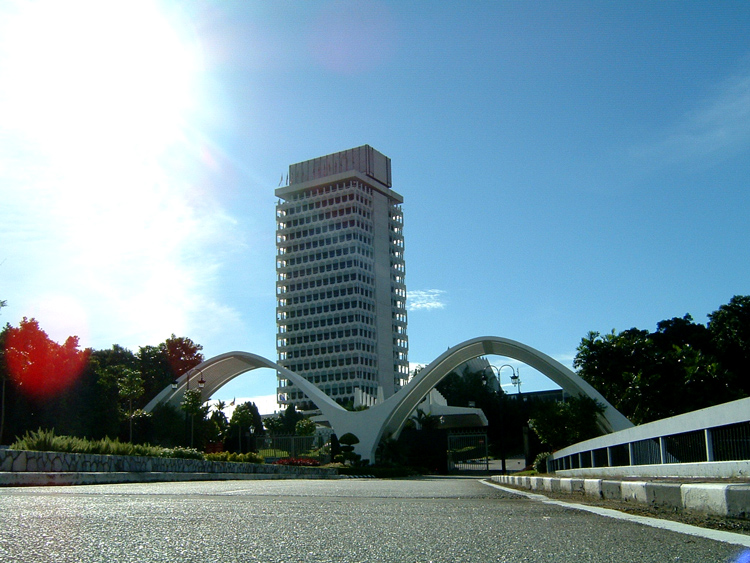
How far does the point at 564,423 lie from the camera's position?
3872 cm

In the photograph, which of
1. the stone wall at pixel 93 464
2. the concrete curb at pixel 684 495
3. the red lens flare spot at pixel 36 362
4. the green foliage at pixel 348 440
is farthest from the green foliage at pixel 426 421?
the concrete curb at pixel 684 495

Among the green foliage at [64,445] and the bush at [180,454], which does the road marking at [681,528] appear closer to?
the green foliage at [64,445]

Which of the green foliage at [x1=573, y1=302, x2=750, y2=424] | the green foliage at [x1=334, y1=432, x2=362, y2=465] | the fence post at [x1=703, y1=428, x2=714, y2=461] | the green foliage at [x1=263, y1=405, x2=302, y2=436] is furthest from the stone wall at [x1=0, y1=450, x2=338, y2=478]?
the green foliage at [x1=263, y1=405, x2=302, y2=436]

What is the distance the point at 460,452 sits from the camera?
56.5 metres

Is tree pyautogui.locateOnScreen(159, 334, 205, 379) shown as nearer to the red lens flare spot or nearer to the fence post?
the red lens flare spot

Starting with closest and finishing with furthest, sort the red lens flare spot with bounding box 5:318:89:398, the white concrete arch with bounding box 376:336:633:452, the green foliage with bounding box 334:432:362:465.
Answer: the red lens flare spot with bounding box 5:318:89:398 < the white concrete arch with bounding box 376:336:633:452 < the green foliage with bounding box 334:432:362:465

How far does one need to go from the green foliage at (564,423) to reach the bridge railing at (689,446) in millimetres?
21597

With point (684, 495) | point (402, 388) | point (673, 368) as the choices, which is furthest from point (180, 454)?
point (402, 388)

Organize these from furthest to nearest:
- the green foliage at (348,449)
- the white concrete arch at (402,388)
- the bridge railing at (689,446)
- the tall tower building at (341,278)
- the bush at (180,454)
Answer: the tall tower building at (341,278), the white concrete arch at (402,388), the green foliage at (348,449), the bush at (180,454), the bridge railing at (689,446)

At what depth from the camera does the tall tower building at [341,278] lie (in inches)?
4592

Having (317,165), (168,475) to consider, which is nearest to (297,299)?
(317,165)

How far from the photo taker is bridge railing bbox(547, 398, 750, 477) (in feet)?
29.1

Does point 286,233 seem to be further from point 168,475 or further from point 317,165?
point 168,475

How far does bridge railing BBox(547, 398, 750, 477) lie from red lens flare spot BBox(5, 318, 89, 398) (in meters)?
37.0
